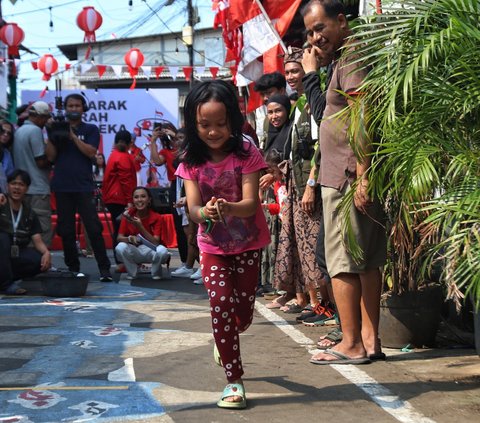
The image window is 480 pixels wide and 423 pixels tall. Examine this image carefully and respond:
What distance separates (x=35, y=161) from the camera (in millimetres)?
11102

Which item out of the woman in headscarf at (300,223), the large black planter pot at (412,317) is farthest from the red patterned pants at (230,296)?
the woman in headscarf at (300,223)

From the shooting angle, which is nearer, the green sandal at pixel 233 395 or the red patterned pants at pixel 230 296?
the green sandal at pixel 233 395

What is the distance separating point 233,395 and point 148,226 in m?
7.16

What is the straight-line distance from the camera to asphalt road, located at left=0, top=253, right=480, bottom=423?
14.3ft

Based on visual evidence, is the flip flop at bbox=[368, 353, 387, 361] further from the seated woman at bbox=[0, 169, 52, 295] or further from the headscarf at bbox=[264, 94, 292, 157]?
the seated woman at bbox=[0, 169, 52, 295]

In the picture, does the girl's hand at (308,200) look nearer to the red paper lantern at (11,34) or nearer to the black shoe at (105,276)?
the black shoe at (105,276)

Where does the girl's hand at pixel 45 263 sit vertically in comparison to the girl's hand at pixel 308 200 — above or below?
below

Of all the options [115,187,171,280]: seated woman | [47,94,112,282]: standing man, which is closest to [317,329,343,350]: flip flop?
[47,94,112,282]: standing man

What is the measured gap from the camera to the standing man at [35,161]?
11.1 meters

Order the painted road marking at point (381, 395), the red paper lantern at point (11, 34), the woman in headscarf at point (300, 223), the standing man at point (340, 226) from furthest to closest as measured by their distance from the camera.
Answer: the red paper lantern at point (11, 34)
the woman in headscarf at point (300, 223)
the standing man at point (340, 226)
the painted road marking at point (381, 395)

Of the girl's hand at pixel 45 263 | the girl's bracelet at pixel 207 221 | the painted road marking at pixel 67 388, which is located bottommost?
the painted road marking at pixel 67 388

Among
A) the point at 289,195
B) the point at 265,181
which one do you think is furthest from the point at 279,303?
the point at 265,181

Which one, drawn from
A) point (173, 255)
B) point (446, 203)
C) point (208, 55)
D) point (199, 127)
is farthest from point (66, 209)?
point (208, 55)

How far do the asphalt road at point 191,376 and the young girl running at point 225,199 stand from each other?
0.39 meters
